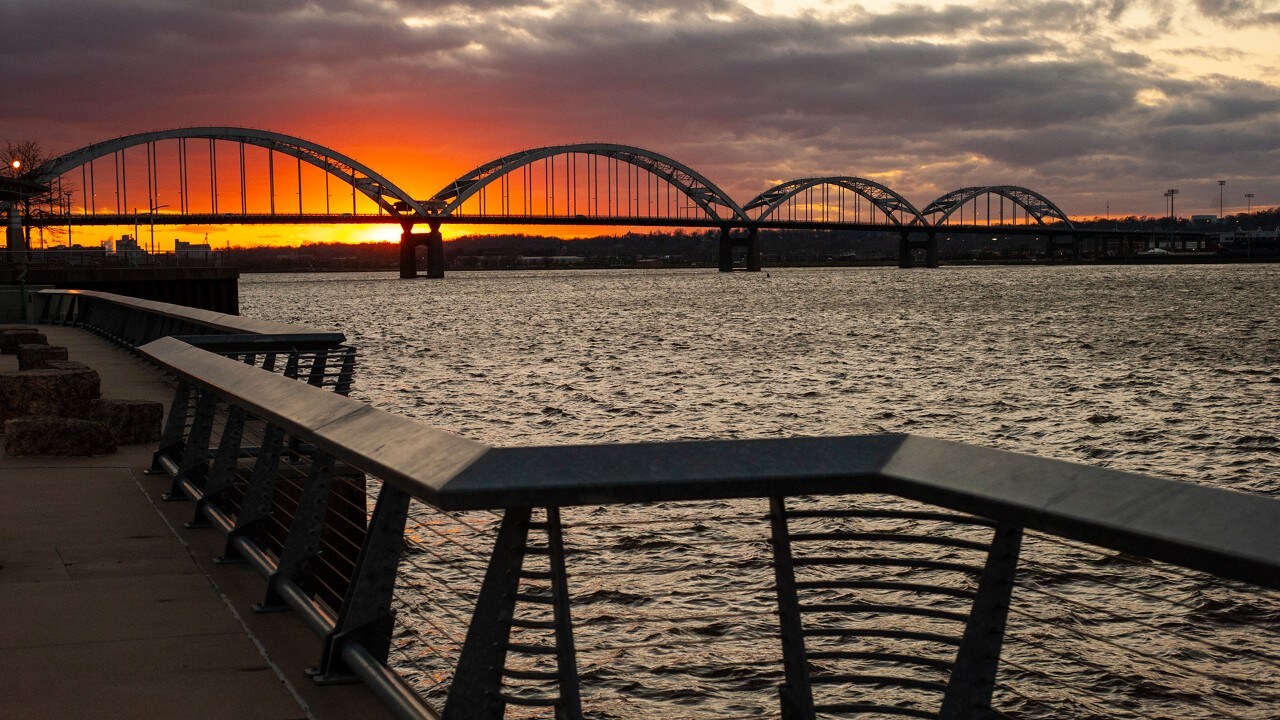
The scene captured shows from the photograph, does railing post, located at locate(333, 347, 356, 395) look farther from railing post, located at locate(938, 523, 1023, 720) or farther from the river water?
railing post, located at locate(938, 523, 1023, 720)

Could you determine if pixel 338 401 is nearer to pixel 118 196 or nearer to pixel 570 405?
pixel 570 405

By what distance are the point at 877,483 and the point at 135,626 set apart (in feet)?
11.5

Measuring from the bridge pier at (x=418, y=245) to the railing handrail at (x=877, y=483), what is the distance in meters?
158

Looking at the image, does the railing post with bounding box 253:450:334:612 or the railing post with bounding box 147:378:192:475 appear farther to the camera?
the railing post with bounding box 147:378:192:475

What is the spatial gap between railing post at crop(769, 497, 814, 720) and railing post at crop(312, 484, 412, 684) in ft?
4.34

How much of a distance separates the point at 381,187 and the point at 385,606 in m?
152

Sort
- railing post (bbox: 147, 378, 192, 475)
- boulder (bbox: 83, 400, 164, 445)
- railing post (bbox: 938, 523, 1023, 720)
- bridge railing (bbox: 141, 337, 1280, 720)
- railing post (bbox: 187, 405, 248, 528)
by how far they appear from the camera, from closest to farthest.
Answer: bridge railing (bbox: 141, 337, 1280, 720) < railing post (bbox: 938, 523, 1023, 720) < railing post (bbox: 187, 405, 248, 528) < railing post (bbox: 147, 378, 192, 475) < boulder (bbox: 83, 400, 164, 445)

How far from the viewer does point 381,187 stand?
498 ft

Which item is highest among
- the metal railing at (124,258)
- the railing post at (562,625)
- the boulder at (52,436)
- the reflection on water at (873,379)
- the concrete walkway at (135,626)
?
the metal railing at (124,258)

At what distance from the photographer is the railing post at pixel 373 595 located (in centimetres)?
380

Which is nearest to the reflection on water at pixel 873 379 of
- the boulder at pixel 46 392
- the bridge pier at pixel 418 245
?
the boulder at pixel 46 392

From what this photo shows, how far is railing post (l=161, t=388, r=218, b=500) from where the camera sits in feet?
24.9

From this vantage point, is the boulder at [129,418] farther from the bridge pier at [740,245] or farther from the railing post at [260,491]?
the bridge pier at [740,245]

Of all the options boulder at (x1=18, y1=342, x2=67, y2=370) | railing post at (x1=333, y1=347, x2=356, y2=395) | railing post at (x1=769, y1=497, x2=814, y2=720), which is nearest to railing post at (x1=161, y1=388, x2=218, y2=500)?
railing post at (x1=333, y1=347, x2=356, y2=395)
